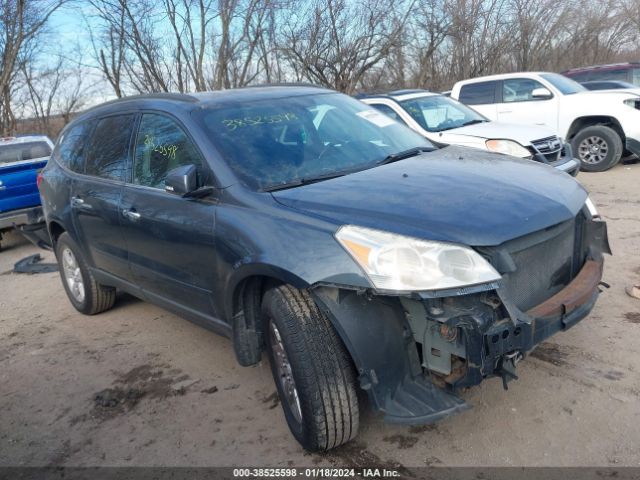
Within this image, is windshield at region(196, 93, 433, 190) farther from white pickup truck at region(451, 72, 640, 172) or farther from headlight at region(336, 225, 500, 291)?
white pickup truck at region(451, 72, 640, 172)

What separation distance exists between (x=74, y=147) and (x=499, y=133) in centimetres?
530

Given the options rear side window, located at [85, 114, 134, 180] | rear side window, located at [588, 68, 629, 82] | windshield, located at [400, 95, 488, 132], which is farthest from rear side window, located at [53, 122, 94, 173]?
rear side window, located at [588, 68, 629, 82]

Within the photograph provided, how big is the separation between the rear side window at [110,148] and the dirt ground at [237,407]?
4.50 feet

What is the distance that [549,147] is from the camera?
7594mm

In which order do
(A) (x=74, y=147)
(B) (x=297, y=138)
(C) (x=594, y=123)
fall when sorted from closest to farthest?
(B) (x=297, y=138) → (A) (x=74, y=147) → (C) (x=594, y=123)

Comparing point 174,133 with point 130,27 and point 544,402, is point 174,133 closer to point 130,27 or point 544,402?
point 544,402

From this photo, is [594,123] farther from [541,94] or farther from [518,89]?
[518,89]

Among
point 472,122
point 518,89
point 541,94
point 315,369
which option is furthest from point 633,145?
point 315,369

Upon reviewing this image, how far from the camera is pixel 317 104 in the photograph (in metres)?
4.07

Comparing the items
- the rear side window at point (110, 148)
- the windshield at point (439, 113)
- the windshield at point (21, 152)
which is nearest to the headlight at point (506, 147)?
the windshield at point (439, 113)

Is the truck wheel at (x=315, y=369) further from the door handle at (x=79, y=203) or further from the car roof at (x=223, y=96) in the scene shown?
the door handle at (x=79, y=203)

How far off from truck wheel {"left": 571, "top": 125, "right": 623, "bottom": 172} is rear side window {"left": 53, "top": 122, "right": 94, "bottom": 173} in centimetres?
821

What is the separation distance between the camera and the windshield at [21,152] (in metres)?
9.26

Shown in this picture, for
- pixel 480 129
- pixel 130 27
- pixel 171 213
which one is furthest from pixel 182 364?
pixel 130 27
